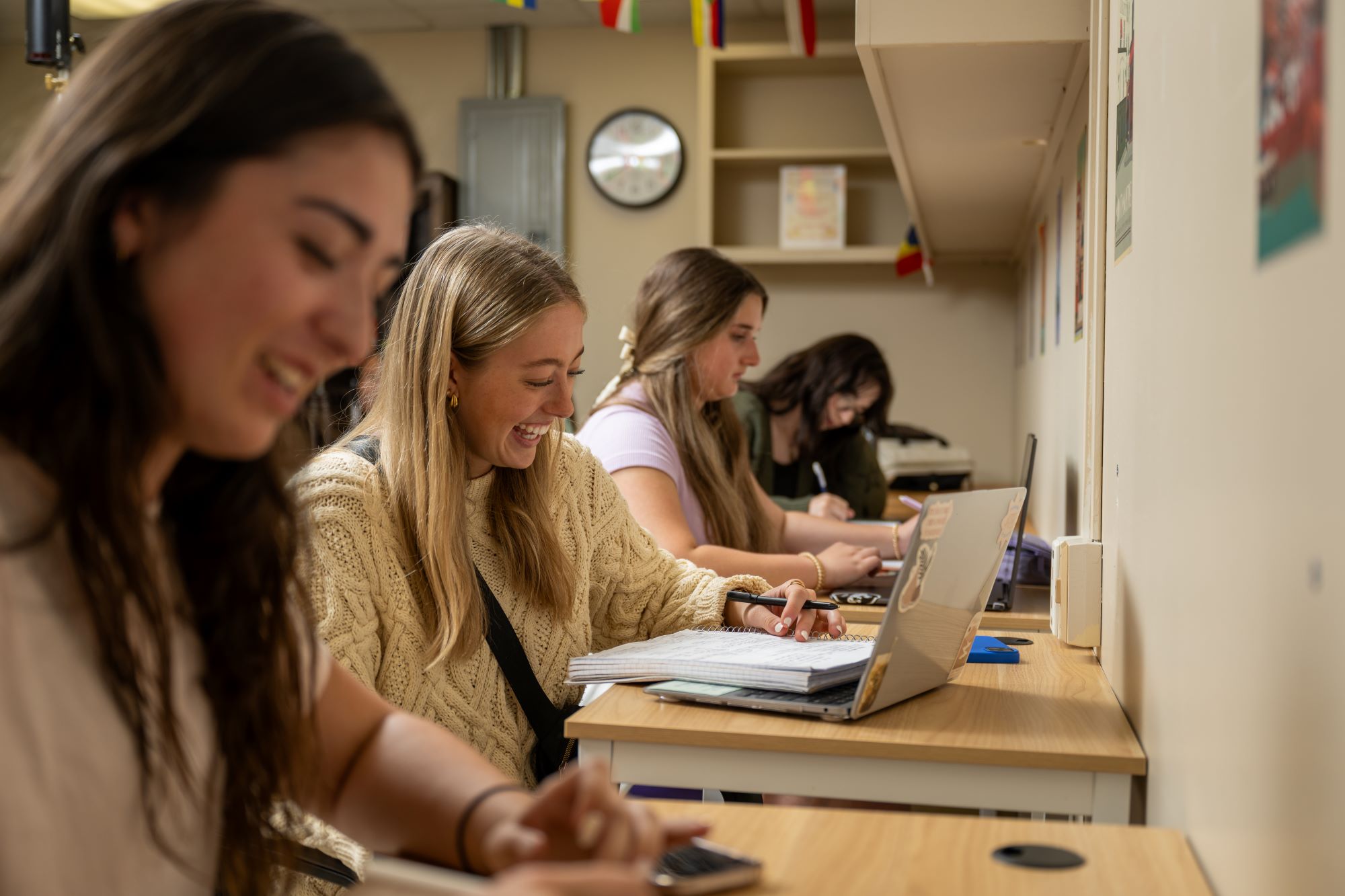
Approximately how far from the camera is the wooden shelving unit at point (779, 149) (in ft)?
16.2

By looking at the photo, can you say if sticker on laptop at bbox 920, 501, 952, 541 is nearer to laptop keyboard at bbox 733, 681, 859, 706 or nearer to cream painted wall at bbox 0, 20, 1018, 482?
laptop keyboard at bbox 733, 681, 859, 706

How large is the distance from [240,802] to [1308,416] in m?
0.71

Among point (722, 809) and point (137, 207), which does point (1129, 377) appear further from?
point (137, 207)

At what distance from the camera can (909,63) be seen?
6.59 feet

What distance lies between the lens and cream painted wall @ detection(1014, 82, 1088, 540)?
2.35 m

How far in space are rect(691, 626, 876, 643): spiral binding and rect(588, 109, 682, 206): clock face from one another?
373cm

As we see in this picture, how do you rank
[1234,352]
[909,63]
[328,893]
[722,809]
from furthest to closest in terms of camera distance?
[909,63] → [328,893] → [722,809] → [1234,352]

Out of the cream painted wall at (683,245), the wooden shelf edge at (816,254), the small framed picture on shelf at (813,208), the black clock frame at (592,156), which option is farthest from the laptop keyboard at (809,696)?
the black clock frame at (592,156)

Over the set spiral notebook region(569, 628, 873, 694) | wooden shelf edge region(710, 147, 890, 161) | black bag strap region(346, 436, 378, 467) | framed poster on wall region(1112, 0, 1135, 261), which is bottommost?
spiral notebook region(569, 628, 873, 694)

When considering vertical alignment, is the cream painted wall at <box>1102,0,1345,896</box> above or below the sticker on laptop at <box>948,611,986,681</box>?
above

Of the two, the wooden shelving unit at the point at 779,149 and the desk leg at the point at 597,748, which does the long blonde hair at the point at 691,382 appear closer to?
the desk leg at the point at 597,748

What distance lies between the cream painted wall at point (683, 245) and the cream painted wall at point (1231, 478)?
3876mm

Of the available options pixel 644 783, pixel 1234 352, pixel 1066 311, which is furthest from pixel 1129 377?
pixel 1066 311

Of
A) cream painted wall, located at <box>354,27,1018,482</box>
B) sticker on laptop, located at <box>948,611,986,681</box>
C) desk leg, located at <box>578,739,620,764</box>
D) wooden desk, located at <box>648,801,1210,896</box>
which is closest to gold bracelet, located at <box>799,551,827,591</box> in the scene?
sticker on laptop, located at <box>948,611,986,681</box>
